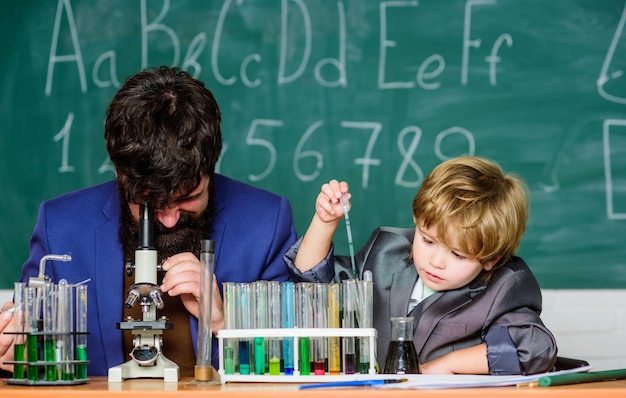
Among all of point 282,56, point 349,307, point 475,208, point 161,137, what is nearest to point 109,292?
point 161,137

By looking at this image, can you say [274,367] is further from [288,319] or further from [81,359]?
[81,359]

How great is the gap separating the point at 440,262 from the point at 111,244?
2.79ft

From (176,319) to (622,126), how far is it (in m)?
1.86

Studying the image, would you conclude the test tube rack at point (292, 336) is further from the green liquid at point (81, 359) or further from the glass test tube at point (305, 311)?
the green liquid at point (81, 359)

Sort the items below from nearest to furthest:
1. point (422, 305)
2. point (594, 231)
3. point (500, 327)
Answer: point (500, 327)
point (422, 305)
point (594, 231)

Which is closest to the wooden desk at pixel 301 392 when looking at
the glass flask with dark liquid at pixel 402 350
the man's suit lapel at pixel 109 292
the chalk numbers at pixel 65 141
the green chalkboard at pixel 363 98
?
the glass flask with dark liquid at pixel 402 350

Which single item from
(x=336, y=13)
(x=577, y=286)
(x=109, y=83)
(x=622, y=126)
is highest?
(x=336, y=13)

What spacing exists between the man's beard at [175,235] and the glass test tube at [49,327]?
1.83 feet

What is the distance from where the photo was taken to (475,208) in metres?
2.04

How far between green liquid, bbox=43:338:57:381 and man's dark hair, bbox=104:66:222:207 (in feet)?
1.68

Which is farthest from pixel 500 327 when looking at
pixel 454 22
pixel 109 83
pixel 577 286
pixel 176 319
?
pixel 109 83

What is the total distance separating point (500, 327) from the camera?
6.10 ft

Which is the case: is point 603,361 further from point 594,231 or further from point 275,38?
point 275,38

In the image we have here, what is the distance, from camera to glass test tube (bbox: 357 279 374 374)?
1.66 metres
